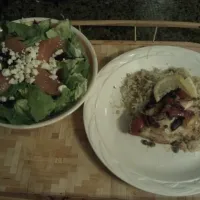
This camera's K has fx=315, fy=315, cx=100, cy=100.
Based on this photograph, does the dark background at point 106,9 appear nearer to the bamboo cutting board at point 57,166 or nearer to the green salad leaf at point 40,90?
the green salad leaf at point 40,90

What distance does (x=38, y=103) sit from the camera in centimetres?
109

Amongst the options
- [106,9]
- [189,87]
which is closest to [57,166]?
[189,87]

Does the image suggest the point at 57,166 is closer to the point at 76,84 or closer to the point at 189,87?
the point at 76,84

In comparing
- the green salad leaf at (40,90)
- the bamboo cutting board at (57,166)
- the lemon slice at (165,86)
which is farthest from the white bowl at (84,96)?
the lemon slice at (165,86)

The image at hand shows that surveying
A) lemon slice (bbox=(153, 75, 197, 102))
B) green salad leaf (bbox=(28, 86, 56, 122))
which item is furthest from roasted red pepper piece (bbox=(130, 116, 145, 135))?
green salad leaf (bbox=(28, 86, 56, 122))

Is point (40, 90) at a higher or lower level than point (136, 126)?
higher

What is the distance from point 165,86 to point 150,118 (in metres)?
0.16

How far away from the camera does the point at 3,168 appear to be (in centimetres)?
119

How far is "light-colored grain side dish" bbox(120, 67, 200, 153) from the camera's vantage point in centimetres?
118

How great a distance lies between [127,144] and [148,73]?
33 cm

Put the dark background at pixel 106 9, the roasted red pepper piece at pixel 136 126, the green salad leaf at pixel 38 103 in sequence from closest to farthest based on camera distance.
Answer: the green salad leaf at pixel 38 103 < the roasted red pepper piece at pixel 136 126 < the dark background at pixel 106 9

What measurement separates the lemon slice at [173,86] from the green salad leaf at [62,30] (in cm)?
41

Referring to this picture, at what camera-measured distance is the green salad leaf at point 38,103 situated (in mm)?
1093

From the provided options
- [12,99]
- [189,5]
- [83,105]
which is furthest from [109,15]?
[12,99]
